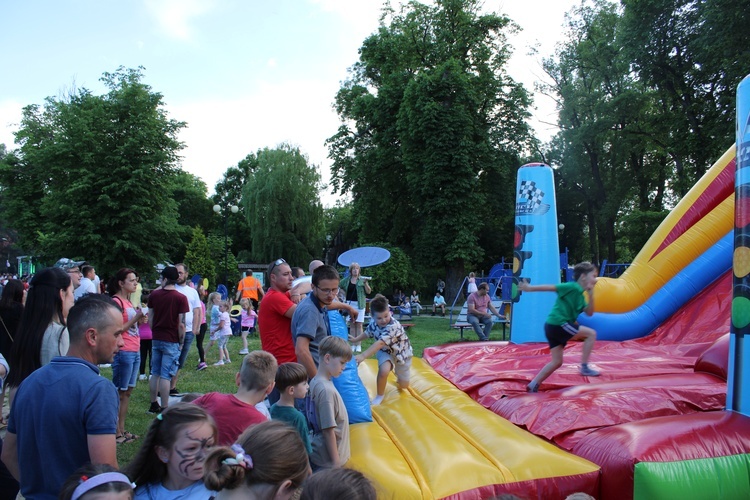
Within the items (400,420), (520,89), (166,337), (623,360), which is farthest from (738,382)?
(520,89)

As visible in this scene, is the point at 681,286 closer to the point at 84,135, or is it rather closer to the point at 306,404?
the point at 306,404

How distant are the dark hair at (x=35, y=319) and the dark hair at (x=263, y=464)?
4.81 feet

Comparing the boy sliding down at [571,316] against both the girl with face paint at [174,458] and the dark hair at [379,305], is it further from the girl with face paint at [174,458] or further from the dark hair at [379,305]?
the girl with face paint at [174,458]

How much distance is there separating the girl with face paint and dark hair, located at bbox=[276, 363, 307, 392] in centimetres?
124

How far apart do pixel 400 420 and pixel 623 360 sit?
2491 mm

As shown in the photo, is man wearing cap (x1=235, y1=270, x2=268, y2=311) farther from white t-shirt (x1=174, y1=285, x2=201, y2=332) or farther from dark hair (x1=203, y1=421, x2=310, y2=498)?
dark hair (x1=203, y1=421, x2=310, y2=498)

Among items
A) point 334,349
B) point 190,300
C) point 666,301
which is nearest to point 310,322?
point 334,349

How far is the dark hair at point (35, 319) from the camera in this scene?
8.58 ft

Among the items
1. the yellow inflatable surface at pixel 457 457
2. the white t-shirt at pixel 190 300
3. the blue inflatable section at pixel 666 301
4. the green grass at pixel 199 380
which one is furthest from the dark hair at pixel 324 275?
the blue inflatable section at pixel 666 301

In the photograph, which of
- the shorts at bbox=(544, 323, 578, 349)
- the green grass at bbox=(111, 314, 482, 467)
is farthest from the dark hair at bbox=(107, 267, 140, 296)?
the shorts at bbox=(544, 323, 578, 349)

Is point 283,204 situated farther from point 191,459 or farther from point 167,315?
point 191,459

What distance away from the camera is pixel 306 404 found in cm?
346

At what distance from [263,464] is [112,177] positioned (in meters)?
21.1

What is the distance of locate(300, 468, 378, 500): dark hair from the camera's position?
1495 millimetres
